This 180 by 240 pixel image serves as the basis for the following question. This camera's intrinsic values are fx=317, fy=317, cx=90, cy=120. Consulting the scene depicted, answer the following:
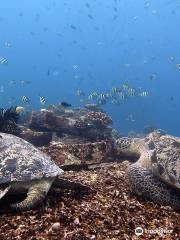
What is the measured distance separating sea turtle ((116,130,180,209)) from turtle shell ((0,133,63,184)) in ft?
4.74

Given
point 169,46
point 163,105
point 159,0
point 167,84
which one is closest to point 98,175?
point 163,105

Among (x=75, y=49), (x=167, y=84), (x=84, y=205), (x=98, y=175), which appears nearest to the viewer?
(x=84, y=205)

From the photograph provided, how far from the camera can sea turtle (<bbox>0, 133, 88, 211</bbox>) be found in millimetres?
4715

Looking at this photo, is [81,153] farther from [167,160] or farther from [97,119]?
[97,119]

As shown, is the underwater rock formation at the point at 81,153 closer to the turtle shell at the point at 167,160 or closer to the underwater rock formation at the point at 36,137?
the turtle shell at the point at 167,160

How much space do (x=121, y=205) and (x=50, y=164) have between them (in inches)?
55.9

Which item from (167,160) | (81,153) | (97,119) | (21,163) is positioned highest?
(97,119)

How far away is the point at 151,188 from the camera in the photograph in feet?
18.0

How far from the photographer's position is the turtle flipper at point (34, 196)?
4.48 meters

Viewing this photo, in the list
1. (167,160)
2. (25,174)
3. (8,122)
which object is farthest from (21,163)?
(8,122)

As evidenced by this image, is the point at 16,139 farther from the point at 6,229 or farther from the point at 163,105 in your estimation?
the point at 163,105

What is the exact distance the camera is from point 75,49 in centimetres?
19350

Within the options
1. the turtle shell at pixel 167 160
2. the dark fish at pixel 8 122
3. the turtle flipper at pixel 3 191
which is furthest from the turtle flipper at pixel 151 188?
the dark fish at pixel 8 122

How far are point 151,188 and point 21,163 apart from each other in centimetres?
226
